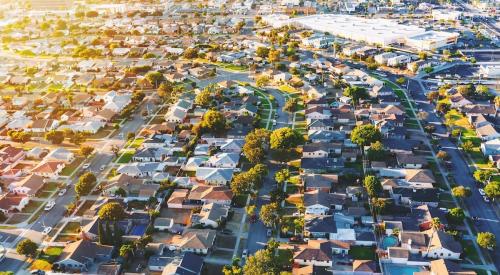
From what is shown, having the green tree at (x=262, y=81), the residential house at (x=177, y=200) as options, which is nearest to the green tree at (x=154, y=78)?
the green tree at (x=262, y=81)

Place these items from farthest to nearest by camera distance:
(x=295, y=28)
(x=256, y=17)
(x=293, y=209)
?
(x=256, y=17) → (x=295, y=28) → (x=293, y=209)

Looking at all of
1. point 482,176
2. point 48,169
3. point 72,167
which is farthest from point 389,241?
point 48,169

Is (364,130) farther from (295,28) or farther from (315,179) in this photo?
(295,28)

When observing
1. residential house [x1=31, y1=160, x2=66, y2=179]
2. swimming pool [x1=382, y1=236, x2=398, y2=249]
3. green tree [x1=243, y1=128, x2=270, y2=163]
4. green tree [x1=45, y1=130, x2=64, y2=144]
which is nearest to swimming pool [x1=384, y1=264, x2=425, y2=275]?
swimming pool [x1=382, y1=236, x2=398, y2=249]

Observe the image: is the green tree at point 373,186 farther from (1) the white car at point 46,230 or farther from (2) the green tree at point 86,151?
(2) the green tree at point 86,151

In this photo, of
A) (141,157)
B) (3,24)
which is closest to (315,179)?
(141,157)

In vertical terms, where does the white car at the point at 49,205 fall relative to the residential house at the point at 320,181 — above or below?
below

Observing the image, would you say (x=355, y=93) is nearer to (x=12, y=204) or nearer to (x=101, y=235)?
(x=101, y=235)
